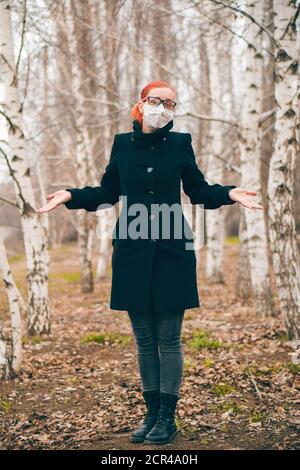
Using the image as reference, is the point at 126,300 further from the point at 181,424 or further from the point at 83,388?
the point at 83,388

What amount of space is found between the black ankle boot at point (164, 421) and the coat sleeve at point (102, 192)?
1.41 meters

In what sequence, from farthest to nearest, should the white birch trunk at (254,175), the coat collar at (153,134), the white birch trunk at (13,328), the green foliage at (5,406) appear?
the white birch trunk at (254,175) → the white birch trunk at (13,328) → the green foliage at (5,406) → the coat collar at (153,134)

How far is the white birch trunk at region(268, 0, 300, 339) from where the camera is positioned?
21.3 ft

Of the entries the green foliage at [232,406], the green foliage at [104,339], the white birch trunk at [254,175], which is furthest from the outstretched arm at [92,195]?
the white birch trunk at [254,175]

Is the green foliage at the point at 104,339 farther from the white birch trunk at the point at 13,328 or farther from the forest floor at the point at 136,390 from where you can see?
the white birch trunk at the point at 13,328

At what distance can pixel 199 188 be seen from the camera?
425 centimetres

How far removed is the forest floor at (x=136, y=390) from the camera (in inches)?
171

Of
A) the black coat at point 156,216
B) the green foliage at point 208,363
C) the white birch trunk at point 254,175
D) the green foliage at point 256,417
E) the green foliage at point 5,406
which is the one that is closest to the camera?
the black coat at point 156,216

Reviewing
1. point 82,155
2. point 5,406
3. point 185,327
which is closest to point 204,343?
point 185,327

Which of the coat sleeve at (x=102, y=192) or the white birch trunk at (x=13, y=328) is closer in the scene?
the coat sleeve at (x=102, y=192)

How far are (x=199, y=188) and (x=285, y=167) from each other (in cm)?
264

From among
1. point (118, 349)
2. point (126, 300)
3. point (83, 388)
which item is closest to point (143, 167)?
point (126, 300)

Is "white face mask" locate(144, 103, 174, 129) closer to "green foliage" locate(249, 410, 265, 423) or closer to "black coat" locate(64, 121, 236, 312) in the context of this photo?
"black coat" locate(64, 121, 236, 312)

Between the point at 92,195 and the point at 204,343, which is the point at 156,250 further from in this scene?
the point at 204,343
